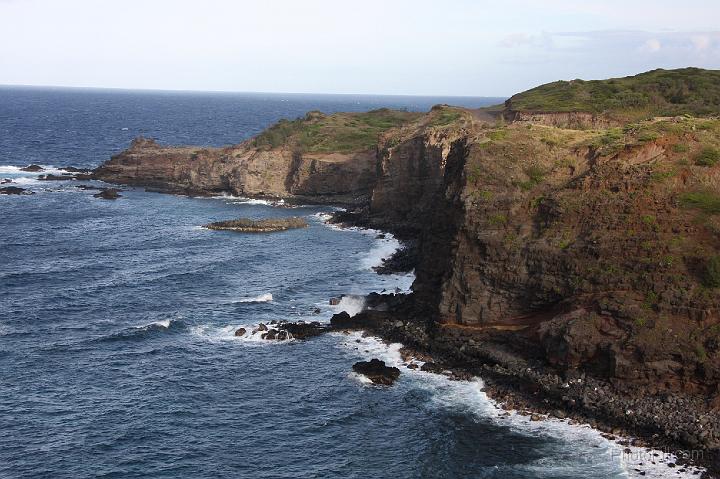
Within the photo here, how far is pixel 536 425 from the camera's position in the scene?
49188 mm

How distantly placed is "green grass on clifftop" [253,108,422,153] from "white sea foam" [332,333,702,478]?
280 ft

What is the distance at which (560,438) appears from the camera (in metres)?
47.6

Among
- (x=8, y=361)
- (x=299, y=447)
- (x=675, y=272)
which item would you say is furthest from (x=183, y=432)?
(x=675, y=272)

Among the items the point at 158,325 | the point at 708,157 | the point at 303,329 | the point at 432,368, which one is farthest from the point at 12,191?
the point at 708,157

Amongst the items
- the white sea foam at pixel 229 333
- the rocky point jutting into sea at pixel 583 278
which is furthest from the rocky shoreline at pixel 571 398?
the white sea foam at pixel 229 333

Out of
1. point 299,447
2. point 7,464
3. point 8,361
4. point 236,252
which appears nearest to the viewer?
point 7,464

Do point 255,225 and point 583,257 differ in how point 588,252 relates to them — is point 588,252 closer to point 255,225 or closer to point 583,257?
point 583,257

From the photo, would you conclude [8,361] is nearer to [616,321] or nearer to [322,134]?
[616,321]

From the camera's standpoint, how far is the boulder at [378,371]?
185ft

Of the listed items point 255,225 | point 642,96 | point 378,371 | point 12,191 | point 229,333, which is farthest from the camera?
point 12,191

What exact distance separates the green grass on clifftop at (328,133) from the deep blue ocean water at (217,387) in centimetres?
4762

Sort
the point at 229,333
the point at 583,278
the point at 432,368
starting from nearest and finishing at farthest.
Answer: the point at 583,278
the point at 432,368
the point at 229,333

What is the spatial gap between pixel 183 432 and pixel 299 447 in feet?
25.4

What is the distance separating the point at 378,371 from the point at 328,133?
96.5 metres
